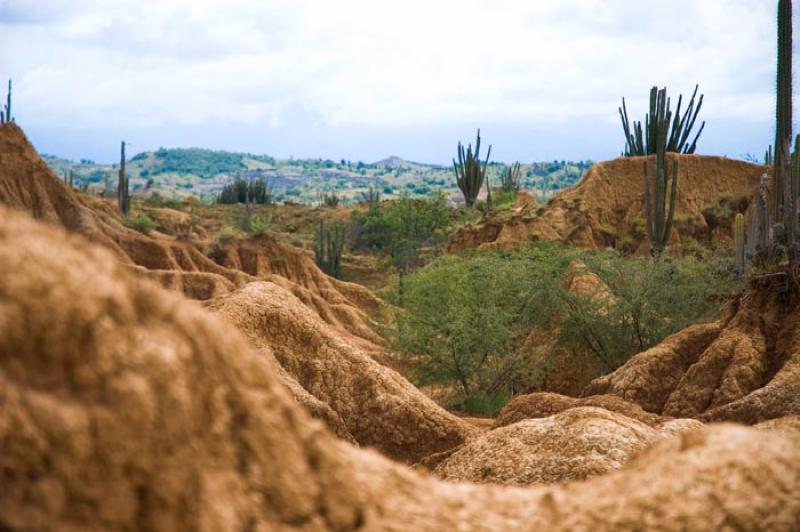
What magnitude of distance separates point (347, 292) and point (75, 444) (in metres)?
41.2

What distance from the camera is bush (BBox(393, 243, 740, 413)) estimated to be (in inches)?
858

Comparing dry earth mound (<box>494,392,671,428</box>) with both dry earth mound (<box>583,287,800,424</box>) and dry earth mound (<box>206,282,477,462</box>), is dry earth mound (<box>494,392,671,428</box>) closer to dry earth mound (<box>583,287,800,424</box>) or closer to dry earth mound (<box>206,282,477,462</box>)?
dry earth mound (<box>206,282,477,462</box>)

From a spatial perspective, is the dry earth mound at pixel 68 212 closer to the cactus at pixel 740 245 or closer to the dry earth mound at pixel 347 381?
the cactus at pixel 740 245

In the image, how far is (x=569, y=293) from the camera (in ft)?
75.7

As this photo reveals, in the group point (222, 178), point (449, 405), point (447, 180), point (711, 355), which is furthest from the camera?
point (222, 178)

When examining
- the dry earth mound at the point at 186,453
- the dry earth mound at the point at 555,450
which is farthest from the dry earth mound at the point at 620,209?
the dry earth mound at the point at 186,453

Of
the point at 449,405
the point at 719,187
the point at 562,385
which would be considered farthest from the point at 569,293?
the point at 719,187

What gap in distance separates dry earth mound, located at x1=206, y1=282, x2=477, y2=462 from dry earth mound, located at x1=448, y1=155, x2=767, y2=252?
32.5 metres

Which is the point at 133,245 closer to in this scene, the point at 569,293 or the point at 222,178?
the point at 569,293

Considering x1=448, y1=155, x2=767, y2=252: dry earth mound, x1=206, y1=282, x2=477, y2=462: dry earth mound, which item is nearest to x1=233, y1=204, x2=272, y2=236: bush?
x1=448, y1=155, x2=767, y2=252: dry earth mound

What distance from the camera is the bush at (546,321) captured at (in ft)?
71.5

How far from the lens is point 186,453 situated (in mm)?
2434

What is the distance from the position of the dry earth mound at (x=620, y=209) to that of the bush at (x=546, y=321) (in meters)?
18.7

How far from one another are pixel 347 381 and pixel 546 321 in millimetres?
14304
